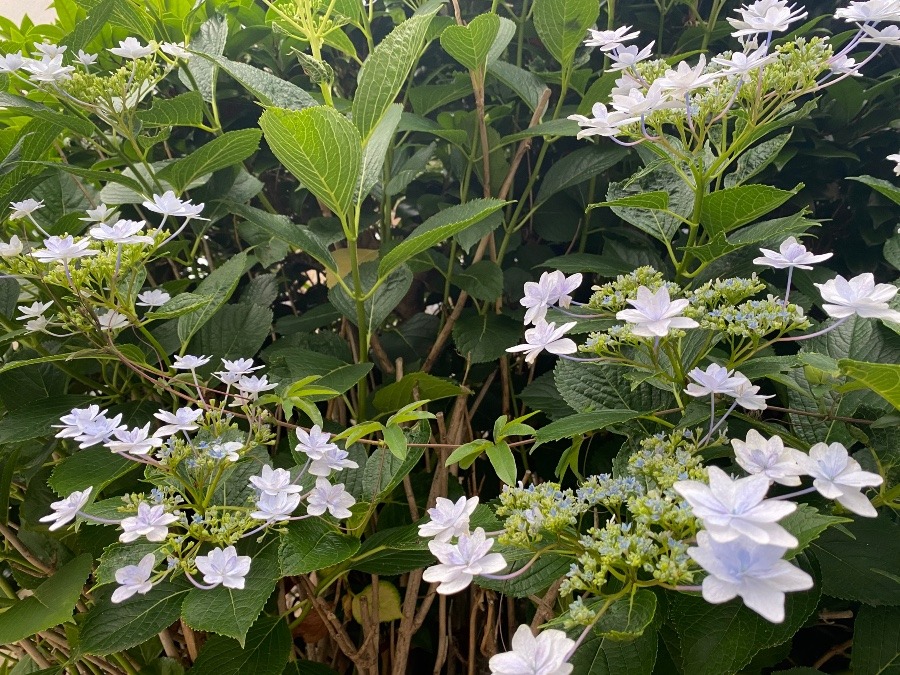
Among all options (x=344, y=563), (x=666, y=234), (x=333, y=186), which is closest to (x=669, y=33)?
(x=666, y=234)

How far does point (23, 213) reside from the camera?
0.57m

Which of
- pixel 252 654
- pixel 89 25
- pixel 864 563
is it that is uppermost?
pixel 89 25

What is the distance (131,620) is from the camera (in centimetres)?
54

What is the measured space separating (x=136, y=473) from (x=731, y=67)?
0.64 metres

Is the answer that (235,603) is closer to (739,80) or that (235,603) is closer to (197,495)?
(197,495)

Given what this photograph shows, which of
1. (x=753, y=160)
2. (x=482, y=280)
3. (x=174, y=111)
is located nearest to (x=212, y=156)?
(x=174, y=111)

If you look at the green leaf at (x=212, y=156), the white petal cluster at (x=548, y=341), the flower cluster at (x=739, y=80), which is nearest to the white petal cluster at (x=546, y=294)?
the white petal cluster at (x=548, y=341)

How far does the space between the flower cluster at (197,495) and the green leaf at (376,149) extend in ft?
0.63

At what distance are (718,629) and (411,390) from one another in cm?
31

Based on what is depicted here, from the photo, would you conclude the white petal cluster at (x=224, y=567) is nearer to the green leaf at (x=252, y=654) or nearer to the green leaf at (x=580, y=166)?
the green leaf at (x=252, y=654)

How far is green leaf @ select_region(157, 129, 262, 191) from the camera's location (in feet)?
2.12

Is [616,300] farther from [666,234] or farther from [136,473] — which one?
[136,473]

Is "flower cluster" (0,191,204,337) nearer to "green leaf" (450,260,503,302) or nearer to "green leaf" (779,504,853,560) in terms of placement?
"green leaf" (450,260,503,302)

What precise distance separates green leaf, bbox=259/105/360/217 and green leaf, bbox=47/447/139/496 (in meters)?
0.28
